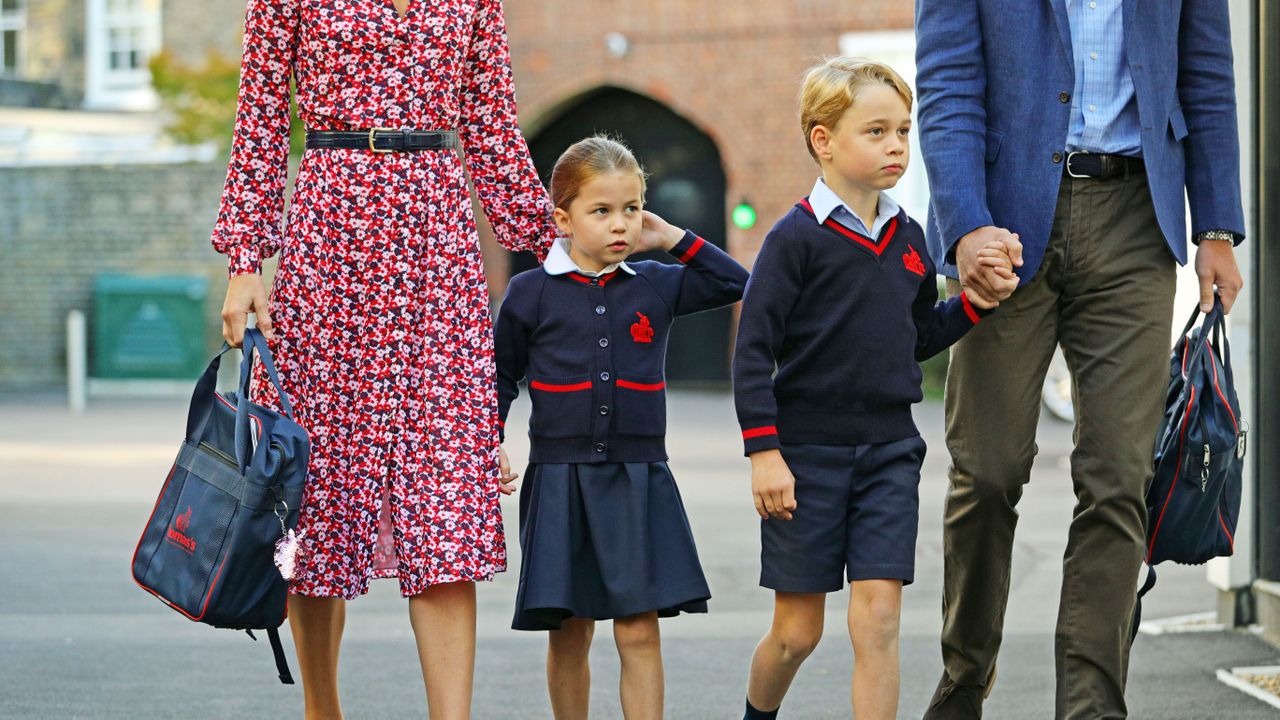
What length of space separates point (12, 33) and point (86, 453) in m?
14.6

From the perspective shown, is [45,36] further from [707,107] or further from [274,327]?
[274,327]

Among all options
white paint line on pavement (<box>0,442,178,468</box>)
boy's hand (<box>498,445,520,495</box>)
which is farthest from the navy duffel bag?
white paint line on pavement (<box>0,442,178,468</box>)

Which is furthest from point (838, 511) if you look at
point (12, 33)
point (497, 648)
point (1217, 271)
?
point (12, 33)

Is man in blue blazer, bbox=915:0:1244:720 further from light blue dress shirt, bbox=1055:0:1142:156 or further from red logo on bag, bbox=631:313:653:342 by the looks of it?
red logo on bag, bbox=631:313:653:342

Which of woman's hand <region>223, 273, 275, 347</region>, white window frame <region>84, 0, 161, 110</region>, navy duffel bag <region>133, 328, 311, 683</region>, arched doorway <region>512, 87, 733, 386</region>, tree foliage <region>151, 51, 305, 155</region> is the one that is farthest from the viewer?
white window frame <region>84, 0, 161, 110</region>

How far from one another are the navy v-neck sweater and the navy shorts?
43 mm

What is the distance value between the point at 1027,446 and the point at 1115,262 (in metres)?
0.49

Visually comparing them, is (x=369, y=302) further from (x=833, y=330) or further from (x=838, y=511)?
(x=838, y=511)

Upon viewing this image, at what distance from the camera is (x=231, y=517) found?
12.1 feet

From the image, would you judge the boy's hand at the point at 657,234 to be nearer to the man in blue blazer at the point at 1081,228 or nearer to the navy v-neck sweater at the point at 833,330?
the navy v-neck sweater at the point at 833,330

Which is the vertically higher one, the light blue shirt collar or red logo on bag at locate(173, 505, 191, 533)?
the light blue shirt collar

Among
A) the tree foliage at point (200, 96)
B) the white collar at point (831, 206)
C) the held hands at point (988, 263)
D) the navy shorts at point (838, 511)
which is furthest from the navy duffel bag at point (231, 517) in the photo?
the tree foliage at point (200, 96)

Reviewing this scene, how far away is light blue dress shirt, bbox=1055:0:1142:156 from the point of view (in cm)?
411

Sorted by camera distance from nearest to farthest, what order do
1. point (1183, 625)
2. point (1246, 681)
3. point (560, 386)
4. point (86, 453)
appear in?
point (560, 386) → point (1246, 681) → point (1183, 625) → point (86, 453)
